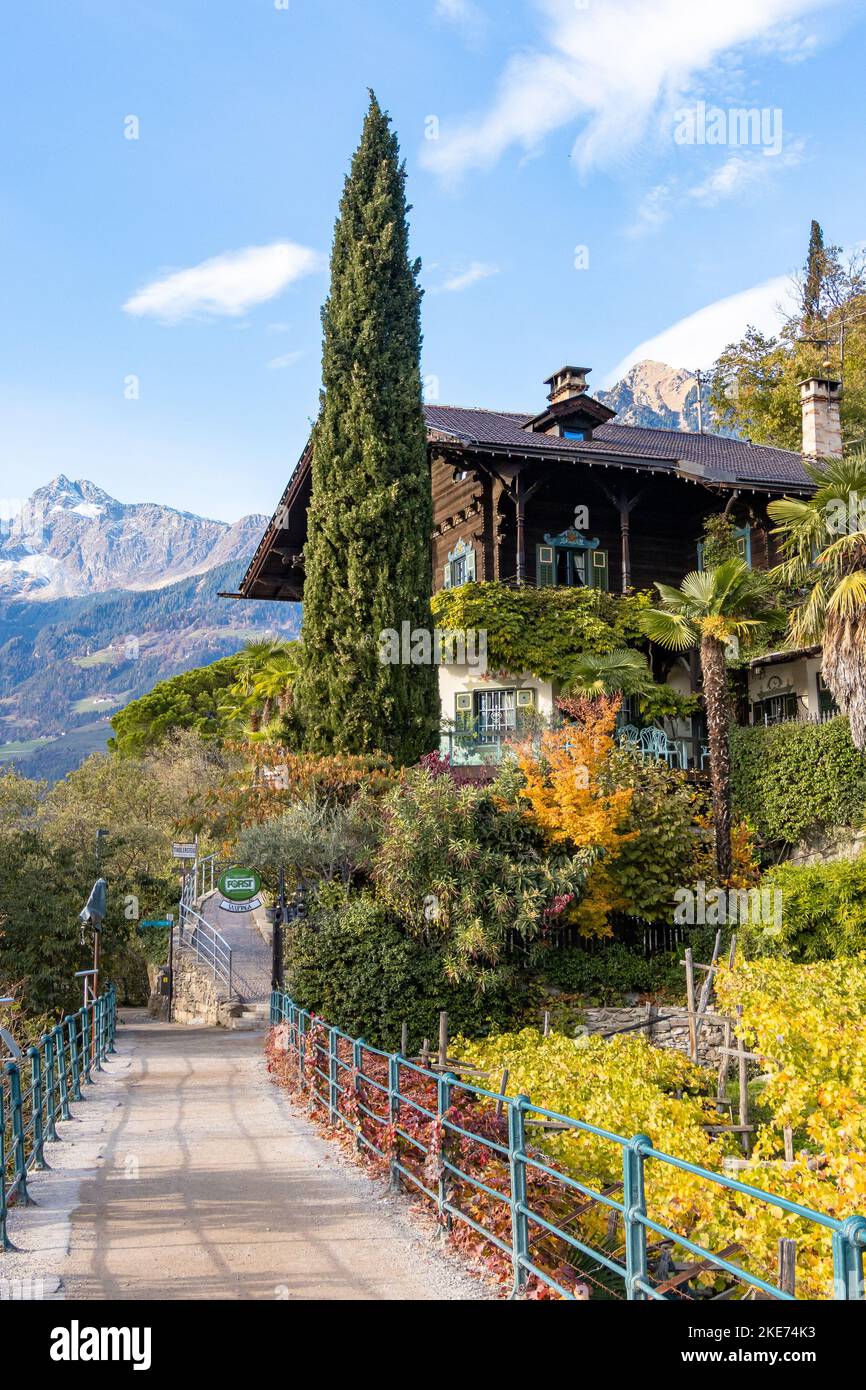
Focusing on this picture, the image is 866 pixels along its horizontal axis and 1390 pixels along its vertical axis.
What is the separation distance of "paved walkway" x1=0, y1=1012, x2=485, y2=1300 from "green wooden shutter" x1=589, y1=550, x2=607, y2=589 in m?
16.3

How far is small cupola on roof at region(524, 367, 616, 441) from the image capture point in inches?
1090

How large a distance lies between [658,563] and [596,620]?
4532 millimetres

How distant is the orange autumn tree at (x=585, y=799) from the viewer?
60.2 ft

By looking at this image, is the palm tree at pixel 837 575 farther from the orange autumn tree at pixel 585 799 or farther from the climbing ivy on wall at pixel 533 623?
the climbing ivy on wall at pixel 533 623

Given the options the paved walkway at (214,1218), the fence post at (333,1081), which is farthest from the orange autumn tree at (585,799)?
the fence post at (333,1081)

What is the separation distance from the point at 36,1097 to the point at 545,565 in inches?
754

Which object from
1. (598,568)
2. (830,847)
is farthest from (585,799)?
(598,568)

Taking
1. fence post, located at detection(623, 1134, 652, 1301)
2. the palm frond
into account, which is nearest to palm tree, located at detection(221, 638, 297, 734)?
the palm frond

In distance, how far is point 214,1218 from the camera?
26.1 feet

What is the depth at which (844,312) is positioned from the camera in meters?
44.3

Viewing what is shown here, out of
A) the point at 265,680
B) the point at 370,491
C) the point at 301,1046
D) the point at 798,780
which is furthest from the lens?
the point at 265,680

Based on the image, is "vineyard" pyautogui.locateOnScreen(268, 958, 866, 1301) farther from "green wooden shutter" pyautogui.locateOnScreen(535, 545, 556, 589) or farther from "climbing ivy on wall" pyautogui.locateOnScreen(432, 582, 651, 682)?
"green wooden shutter" pyautogui.locateOnScreen(535, 545, 556, 589)

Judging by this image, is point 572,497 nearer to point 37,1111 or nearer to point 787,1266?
point 37,1111

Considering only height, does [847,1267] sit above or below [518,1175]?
above
